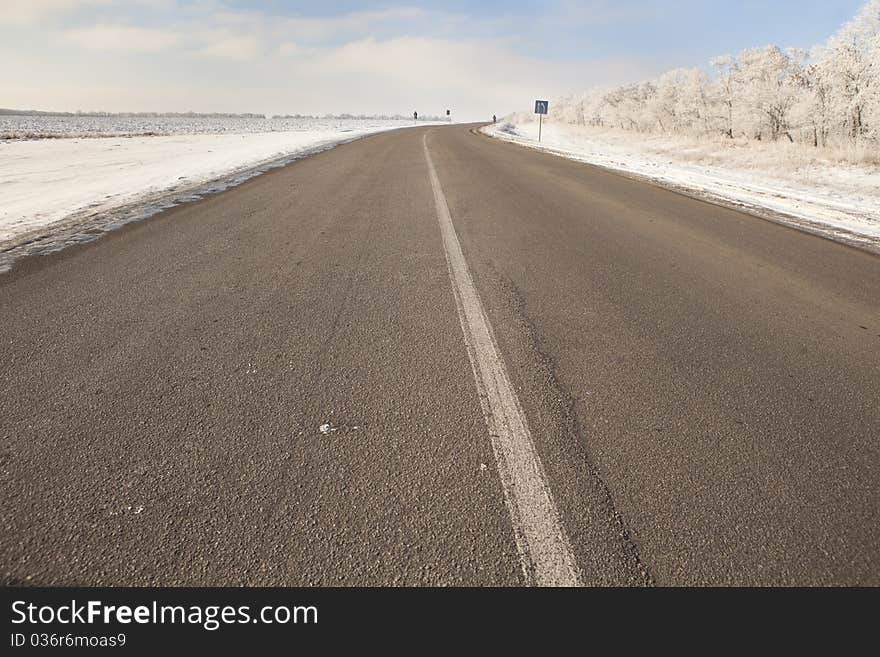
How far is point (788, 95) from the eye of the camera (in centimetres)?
2788

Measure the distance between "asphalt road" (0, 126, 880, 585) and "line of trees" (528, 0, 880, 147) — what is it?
78.7 feet

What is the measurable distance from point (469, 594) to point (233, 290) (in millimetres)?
3623

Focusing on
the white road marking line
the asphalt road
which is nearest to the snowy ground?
the asphalt road

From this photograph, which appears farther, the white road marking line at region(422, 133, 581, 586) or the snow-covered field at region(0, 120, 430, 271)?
the snow-covered field at region(0, 120, 430, 271)

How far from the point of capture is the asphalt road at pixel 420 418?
1.70 metres

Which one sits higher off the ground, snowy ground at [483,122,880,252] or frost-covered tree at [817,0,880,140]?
frost-covered tree at [817,0,880,140]

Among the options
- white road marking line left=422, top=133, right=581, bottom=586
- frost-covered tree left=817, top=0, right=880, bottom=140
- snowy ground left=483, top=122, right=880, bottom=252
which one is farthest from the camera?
frost-covered tree left=817, top=0, right=880, bottom=140

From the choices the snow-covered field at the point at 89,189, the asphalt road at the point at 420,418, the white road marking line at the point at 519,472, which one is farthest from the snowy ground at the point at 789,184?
the snow-covered field at the point at 89,189

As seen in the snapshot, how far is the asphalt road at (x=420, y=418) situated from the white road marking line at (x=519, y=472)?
33 mm

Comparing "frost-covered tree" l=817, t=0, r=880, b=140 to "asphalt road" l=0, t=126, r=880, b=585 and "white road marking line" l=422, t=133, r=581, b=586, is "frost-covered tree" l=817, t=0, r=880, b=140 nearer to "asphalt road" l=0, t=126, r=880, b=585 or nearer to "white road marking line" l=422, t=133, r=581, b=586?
"asphalt road" l=0, t=126, r=880, b=585

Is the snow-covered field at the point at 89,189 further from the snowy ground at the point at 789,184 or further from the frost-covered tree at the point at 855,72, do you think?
the frost-covered tree at the point at 855,72

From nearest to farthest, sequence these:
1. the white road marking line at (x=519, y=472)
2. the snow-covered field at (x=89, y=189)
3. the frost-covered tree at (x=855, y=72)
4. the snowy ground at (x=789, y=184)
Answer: the white road marking line at (x=519, y=472) → the snow-covered field at (x=89, y=189) → the snowy ground at (x=789, y=184) → the frost-covered tree at (x=855, y=72)

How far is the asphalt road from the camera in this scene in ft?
5.59

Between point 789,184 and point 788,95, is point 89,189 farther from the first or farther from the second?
point 788,95
